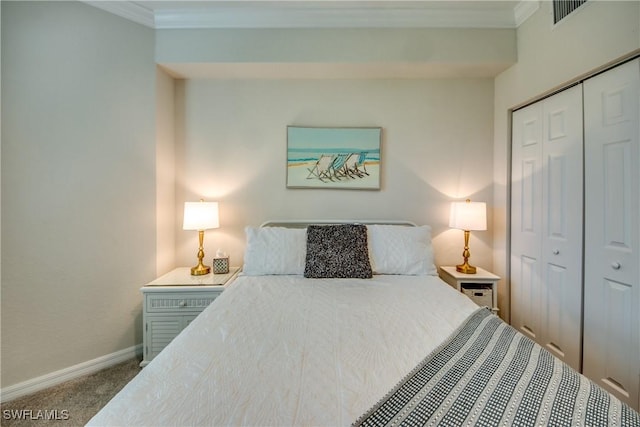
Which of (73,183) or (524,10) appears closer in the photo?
(73,183)

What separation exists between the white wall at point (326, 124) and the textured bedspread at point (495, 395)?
5.44ft

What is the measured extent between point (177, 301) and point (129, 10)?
2313 mm

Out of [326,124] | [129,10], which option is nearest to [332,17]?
[326,124]

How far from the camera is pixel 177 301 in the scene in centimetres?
196

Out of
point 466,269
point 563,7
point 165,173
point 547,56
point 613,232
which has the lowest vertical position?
point 466,269

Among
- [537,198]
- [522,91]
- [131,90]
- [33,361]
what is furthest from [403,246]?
[33,361]

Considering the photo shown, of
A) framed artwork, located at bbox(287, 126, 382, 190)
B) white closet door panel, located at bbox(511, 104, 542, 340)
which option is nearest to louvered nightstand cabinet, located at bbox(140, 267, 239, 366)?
framed artwork, located at bbox(287, 126, 382, 190)

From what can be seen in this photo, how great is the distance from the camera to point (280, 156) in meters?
2.49

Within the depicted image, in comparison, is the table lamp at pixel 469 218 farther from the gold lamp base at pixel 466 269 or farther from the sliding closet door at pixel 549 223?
the sliding closet door at pixel 549 223

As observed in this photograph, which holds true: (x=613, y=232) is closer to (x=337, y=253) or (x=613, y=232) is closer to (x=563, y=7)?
(x=563, y=7)

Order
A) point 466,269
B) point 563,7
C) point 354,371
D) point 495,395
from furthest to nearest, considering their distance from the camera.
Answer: point 466,269
point 563,7
point 354,371
point 495,395

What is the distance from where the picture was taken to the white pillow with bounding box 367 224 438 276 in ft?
6.75

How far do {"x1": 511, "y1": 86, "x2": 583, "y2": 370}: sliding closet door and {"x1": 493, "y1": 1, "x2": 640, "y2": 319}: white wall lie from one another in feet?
0.27

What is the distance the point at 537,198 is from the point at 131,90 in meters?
3.37
